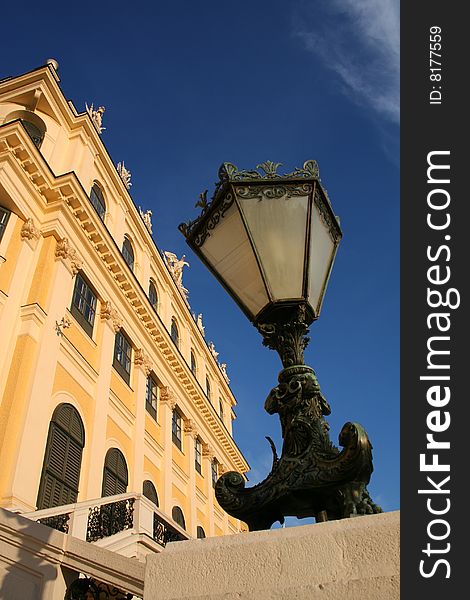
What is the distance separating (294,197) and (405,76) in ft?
2.35

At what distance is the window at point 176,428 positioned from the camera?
876 inches

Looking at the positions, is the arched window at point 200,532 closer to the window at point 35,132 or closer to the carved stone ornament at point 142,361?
the carved stone ornament at point 142,361

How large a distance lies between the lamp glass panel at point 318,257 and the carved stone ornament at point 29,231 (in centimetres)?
1355

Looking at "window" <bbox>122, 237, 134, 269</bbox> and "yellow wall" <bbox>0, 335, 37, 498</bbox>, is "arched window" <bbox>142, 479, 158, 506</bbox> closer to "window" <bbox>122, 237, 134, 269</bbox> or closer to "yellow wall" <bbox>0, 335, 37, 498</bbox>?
"yellow wall" <bbox>0, 335, 37, 498</bbox>

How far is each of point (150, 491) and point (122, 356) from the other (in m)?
4.64

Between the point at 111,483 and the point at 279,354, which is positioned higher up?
the point at 111,483

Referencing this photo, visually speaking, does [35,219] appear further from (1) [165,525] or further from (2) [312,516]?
(2) [312,516]

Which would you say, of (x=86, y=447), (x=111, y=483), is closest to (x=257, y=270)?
(x=86, y=447)

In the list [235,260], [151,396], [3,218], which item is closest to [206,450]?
[151,396]

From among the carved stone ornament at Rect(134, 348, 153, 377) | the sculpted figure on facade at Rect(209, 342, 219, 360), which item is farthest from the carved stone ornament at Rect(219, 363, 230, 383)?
the carved stone ornament at Rect(134, 348, 153, 377)

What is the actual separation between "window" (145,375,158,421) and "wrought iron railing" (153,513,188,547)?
8.46 m

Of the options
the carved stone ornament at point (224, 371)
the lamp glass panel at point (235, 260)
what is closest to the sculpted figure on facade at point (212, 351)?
the carved stone ornament at point (224, 371)

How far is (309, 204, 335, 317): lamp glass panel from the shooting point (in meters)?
2.41

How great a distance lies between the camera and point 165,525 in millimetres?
11281
